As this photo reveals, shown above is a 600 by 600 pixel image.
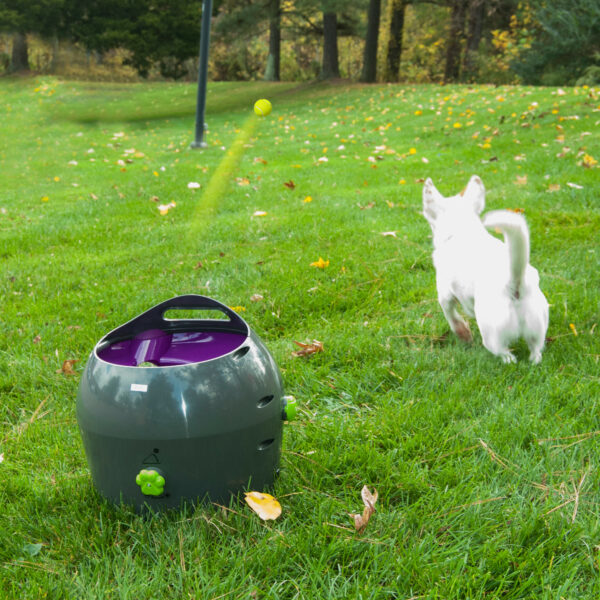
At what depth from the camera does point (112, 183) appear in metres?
7.32

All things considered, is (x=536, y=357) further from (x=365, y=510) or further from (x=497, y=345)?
(x=365, y=510)

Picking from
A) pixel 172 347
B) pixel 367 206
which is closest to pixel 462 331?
pixel 172 347

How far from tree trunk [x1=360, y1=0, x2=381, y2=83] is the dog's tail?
18290mm

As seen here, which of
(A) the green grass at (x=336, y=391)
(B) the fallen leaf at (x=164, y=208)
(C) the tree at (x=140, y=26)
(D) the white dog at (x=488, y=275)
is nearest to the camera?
(A) the green grass at (x=336, y=391)

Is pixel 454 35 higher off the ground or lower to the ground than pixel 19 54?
higher

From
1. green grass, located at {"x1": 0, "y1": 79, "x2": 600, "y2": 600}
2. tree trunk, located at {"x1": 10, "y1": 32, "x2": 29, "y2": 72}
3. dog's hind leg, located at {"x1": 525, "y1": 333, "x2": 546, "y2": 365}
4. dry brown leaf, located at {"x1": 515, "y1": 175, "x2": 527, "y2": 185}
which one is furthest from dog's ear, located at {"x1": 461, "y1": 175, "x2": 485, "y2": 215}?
tree trunk, located at {"x1": 10, "y1": 32, "x2": 29, "y2": 72}

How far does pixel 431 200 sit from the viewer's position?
290 cm

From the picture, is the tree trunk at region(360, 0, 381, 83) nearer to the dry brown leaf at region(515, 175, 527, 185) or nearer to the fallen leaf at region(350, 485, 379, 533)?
the dry brown leaf at region(515, 175, 527, 185)

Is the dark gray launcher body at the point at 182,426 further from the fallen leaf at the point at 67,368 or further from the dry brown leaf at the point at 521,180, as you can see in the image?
the dry brown leaf at the point at 521,180

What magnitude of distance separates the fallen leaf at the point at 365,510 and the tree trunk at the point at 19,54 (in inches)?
1170

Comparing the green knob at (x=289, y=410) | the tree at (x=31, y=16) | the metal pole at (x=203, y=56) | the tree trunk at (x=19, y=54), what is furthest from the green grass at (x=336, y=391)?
the tree trunk at (x=19, y=54)

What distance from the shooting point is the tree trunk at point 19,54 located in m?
25.7

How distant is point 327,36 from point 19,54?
1543cm

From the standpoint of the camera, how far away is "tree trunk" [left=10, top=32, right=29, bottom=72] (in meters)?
25.7
